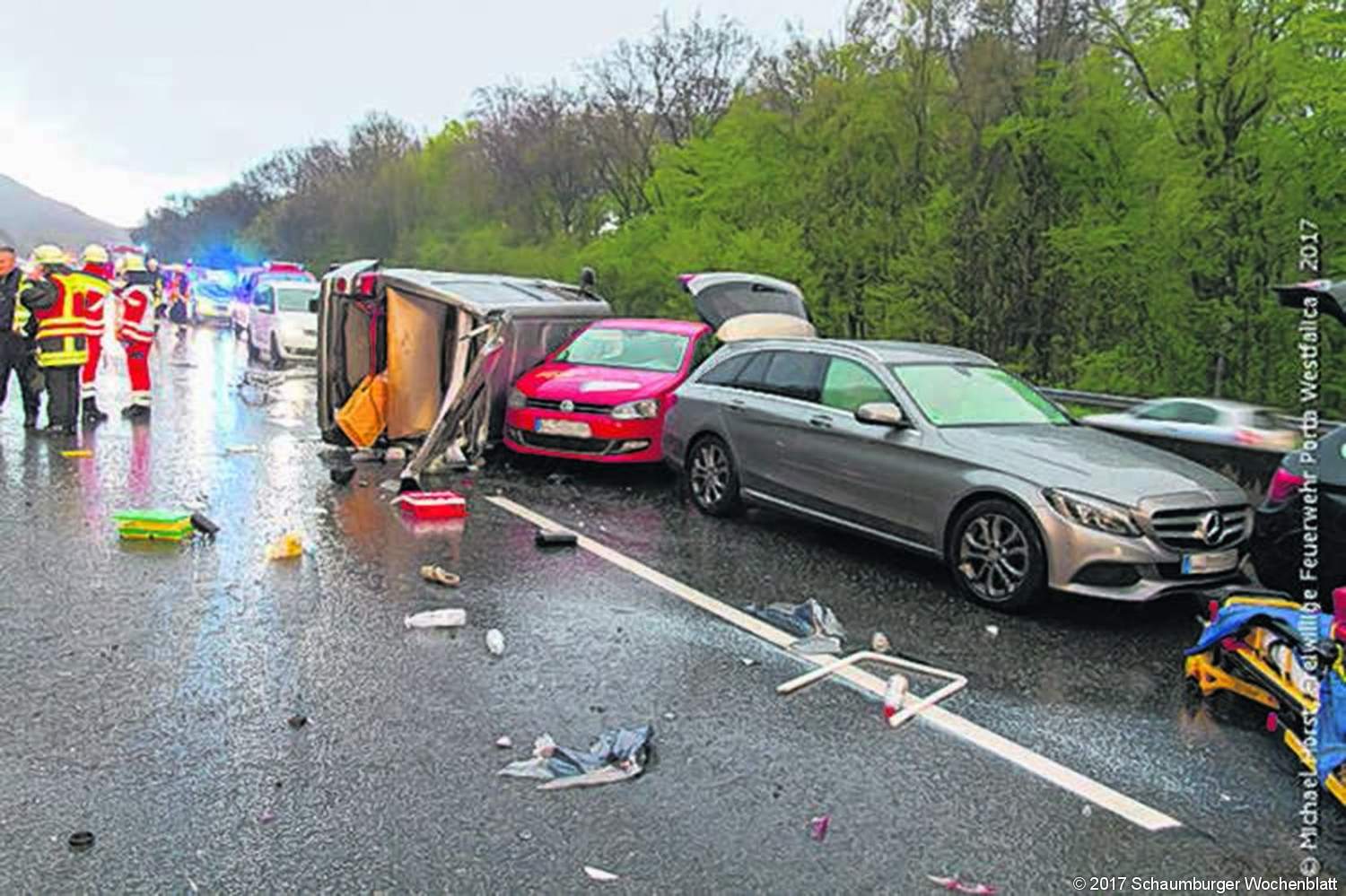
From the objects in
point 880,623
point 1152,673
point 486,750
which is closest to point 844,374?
point 880,623

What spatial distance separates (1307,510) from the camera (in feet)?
18.7

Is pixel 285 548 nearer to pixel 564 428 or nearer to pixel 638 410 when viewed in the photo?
pixel 564 428

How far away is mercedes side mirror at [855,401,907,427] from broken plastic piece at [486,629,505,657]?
2.94 m

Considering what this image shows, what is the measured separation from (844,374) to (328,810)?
525cm

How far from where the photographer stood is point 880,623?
20.3 feet

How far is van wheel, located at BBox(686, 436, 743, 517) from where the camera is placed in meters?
8.79

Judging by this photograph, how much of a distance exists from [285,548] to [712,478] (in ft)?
11.2

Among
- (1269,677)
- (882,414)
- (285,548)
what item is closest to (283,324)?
(285,548)

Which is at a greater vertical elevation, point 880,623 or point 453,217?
point 453,217

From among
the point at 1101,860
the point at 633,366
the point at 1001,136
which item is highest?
the point at 1001,136

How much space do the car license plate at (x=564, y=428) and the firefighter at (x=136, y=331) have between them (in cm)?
581

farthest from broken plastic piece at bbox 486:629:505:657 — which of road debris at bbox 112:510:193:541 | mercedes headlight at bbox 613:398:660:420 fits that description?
mercedes headlight at bbox 613:398:660:420

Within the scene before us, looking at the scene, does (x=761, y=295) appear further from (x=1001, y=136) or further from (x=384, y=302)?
(x=1001, y=136)

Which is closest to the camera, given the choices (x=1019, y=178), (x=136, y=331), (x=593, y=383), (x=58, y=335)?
(x=593, y=383)
